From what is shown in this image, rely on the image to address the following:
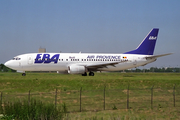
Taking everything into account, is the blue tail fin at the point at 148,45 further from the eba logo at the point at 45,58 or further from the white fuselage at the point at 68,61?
the eba logo at the point at 45,58

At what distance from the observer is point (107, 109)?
2466 centimetres

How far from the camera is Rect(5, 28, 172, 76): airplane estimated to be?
48031 millimetres

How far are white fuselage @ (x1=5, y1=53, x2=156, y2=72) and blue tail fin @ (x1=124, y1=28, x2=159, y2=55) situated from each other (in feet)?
4.95

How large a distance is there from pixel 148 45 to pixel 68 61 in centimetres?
1643

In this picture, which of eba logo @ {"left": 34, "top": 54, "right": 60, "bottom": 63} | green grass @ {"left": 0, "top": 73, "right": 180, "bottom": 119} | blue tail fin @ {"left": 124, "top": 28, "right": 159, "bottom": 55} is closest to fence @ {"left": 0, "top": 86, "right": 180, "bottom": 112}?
green grass @ {"left": 0, "top": 73, "right": 180, "bottom": 119}

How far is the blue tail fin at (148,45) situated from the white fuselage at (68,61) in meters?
1.51

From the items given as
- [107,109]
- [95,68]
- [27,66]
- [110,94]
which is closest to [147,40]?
[95,68]

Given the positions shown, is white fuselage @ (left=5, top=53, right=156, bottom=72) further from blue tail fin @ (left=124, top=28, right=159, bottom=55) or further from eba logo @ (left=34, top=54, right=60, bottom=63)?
blue tail fin @ (left=124, top=28, right=159, bottom=55)

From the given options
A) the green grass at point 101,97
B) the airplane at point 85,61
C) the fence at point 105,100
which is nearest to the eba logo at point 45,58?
the airplane at point 85,61

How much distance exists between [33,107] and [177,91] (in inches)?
810

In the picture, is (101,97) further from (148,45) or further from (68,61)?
(148,45)

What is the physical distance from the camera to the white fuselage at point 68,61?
4794 centimetres

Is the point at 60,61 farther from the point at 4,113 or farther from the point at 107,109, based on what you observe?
the point at 4,113

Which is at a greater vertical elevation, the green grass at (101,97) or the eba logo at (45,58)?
the eba logo at (45,58)
